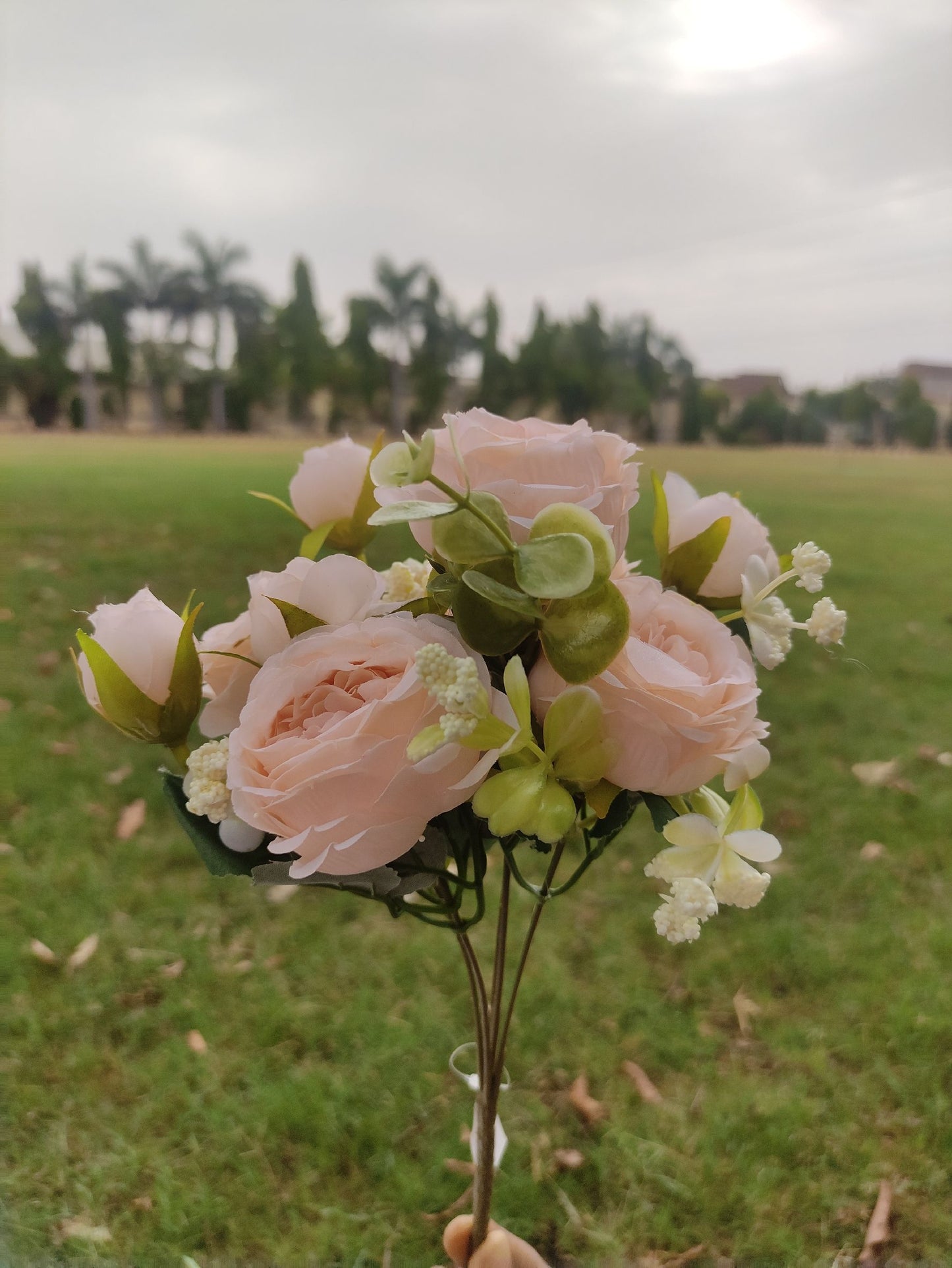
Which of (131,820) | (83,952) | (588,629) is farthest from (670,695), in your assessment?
(131,820)

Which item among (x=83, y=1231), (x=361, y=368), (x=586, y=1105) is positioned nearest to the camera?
(x=83, y=1231)

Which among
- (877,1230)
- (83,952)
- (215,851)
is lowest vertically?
(877,1230)

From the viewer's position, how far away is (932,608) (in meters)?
2.45

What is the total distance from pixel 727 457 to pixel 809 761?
121 centimetres

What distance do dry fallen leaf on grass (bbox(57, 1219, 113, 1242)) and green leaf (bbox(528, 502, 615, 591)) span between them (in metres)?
1.03

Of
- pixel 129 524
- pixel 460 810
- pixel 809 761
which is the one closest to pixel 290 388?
pixel 129 524

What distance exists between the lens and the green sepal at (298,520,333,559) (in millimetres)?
478

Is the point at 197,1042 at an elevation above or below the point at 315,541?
below

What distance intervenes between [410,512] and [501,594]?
50 mm

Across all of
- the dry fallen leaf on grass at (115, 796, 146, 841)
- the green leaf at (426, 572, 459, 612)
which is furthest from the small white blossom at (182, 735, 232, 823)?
the dry fallen leaf on grass at (115, 796, 146, 841)

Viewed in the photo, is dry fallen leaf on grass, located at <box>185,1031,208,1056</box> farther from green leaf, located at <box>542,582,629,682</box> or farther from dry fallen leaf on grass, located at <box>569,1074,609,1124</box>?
green leaf, located at <box>542,582,629,682</box>

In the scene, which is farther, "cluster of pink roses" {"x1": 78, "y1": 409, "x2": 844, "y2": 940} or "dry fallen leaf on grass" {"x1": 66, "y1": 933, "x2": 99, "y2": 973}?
"dry fallen leaf on grass" {"x1": 66, "y1": 933, "x2": 99, "y2": 973}

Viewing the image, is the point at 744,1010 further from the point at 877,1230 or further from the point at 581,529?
the point at 581,529

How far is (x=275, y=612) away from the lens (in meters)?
0.40
